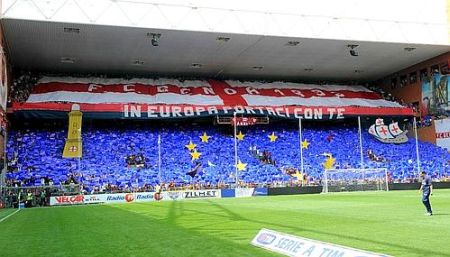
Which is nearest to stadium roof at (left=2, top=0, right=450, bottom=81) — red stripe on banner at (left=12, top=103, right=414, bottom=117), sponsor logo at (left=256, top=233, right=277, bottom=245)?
red stripe on banner at (left=12, top=103, right=414, bottom=117)

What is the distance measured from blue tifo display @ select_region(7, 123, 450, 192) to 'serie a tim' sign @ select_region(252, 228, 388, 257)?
26.4 metres

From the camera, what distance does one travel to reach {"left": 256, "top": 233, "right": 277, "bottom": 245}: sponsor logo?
8998 mm

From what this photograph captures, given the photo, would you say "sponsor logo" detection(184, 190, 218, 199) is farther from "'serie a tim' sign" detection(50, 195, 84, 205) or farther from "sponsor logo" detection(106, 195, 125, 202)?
"'serie a tim' sign" detection(50, 195, 84, 205)

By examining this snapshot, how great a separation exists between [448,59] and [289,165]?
15.6 metres

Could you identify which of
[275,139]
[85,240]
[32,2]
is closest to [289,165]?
[275,139]

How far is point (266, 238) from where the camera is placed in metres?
9.23

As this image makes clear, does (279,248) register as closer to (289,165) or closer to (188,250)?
(188,250)

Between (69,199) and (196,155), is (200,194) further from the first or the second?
(69,199)

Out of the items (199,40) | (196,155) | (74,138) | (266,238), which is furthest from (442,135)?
(266,238)

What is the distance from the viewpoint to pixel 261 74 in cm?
4594

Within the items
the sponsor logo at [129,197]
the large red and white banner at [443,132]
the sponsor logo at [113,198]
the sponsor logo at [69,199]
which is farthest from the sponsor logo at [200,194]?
the large red and white banner at [443,132]

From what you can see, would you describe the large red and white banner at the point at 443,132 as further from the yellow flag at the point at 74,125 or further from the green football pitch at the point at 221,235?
the yellow flag at the point at 74,125

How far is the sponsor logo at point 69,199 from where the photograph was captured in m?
31.0

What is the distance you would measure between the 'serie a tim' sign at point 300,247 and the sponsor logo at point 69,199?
23934 mm
